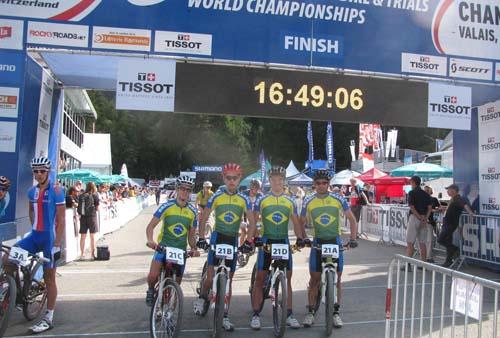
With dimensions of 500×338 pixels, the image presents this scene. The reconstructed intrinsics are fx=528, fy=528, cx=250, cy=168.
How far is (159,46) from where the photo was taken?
832 cm

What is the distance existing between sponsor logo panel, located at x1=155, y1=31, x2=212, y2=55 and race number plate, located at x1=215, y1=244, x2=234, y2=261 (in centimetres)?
353

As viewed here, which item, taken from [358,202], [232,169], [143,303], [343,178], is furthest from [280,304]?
[343,178]

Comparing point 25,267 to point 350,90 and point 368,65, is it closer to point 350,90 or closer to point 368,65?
point 350,90

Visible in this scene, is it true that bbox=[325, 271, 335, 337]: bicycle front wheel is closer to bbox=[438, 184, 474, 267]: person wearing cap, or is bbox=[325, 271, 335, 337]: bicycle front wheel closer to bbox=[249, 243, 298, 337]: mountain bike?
bbox=[249, 243, 298, 337]: mountain bike

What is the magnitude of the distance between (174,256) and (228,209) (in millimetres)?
990

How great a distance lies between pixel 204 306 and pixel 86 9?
Answer: 15.9ft

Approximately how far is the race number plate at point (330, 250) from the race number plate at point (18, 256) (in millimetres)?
3462

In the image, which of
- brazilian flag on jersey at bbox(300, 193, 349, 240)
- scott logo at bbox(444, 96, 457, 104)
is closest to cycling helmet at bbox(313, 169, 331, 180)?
brazilian flag on jersey at bbox(300, 193, 349, 240)

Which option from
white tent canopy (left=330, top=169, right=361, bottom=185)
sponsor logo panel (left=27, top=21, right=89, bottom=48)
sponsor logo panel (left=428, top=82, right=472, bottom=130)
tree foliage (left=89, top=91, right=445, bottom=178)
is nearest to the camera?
sponsor logo panel (left=27, top=21, right=89, bottom=48)

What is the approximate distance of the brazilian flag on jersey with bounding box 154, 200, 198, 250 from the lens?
19.6ft

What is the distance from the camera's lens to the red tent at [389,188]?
2458 centimetres

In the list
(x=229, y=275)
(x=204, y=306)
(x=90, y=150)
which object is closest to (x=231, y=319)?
(x=204, y=306)

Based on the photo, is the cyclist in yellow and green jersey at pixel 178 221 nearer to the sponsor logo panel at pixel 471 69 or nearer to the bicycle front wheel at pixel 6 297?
the bicycle front wheel at pixel 6 297

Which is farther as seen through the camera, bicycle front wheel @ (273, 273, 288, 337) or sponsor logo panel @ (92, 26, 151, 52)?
sponsor logo panel @ (92, 26, 151, 52)
